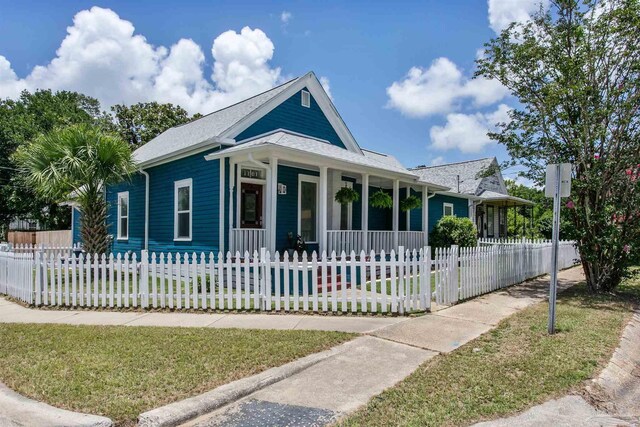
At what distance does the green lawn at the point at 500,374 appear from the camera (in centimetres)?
346

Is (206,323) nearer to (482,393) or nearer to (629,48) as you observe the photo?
(482,393)

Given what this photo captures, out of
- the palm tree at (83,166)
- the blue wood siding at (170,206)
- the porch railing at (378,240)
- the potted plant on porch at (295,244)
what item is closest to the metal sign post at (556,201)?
the porch railing at (378,240)

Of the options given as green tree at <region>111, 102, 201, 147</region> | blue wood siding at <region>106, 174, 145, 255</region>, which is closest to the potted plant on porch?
blue wood siding at <region>106, 174, 145, 255</region>

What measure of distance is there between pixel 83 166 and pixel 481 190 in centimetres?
2207

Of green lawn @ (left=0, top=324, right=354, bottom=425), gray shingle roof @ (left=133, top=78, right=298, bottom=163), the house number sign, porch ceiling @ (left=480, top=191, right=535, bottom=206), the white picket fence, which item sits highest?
gray shingle roof @ (left=133, top=78, right=298, bottom=163)

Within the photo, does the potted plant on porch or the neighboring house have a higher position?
the neighboring house

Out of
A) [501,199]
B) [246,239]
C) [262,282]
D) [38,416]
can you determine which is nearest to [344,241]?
[246,239]

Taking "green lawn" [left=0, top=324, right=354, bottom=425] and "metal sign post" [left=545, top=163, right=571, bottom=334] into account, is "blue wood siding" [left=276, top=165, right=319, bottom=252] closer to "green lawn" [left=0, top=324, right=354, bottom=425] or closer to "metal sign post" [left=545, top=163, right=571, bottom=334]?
"green lawn" [left=0, top=324, right=354, bottom=425]

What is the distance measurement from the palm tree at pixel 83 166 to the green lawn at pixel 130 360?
4.90 m

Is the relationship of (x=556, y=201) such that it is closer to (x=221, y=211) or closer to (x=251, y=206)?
(x=221, y=211)

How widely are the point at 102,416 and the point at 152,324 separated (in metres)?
3.32

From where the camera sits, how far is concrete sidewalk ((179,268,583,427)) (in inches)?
135

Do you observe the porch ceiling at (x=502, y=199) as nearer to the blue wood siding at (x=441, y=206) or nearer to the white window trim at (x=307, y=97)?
the blue wood siding at (x=441, y=206)

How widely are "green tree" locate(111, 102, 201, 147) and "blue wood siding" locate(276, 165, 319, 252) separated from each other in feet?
77.7
